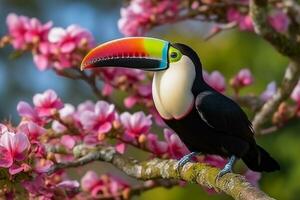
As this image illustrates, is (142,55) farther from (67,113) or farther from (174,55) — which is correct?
(67,113)

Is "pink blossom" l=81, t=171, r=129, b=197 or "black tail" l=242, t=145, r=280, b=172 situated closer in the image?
"black tail" l=242, t=145, r=280, b=172

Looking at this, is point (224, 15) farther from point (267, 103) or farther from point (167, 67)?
point (167, 67)

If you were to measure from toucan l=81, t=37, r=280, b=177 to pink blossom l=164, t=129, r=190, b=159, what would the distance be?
15 centimetres

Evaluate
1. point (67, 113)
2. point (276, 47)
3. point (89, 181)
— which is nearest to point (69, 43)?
point (67, 113)

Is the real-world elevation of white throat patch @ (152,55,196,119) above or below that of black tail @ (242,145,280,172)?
above

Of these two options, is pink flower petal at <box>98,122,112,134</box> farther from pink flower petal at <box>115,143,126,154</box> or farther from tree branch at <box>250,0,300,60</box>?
tree branch at <box>250,0,300,60</box>

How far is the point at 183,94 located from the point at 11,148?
432mm

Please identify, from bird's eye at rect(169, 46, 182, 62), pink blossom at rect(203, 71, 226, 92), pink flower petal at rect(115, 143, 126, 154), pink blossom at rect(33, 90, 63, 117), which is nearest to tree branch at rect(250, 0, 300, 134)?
pink blossom at rect(203, 71, 226, 92)

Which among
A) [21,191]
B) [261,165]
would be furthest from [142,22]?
[21,191]

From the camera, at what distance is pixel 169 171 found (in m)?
2.05

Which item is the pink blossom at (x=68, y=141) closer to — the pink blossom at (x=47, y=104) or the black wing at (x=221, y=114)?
the pink blossom at (x=47, y=104)

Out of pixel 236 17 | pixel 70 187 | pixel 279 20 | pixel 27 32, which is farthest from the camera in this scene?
pixel 279 20

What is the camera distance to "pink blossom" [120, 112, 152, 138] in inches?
91.7

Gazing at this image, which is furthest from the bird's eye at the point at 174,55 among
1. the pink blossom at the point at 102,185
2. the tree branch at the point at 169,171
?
the pink blossom at the point at 102,185
